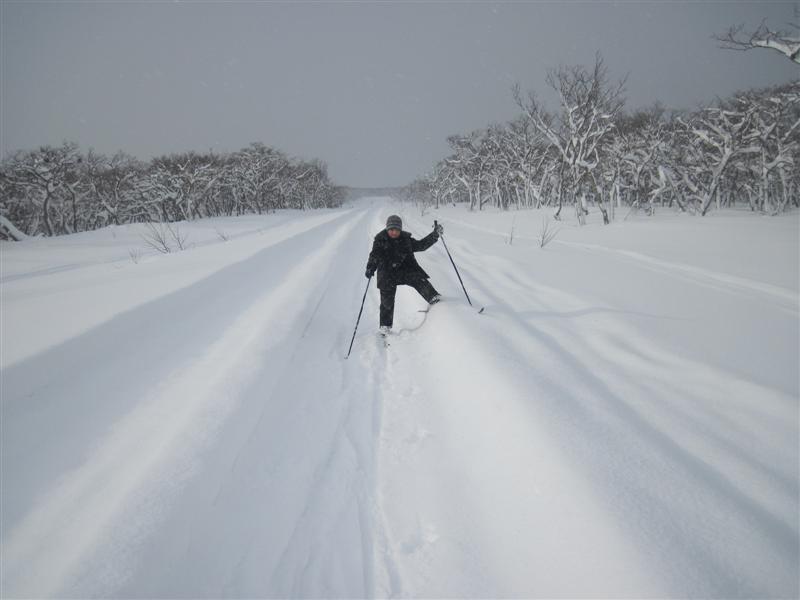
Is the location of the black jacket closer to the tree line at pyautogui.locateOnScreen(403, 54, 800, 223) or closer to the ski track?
the ski track

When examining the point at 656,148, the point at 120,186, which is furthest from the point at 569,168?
the point at 120,186

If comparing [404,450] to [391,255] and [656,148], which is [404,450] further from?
[656,148]

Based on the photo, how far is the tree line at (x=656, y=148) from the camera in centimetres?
1781

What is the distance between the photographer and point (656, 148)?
23094mm

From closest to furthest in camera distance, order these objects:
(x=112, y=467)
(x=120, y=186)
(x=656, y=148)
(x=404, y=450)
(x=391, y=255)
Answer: (x=112, y=467) → (x=404, y=450) → (x=391, y=255) → (x=656, y=148) → (x=120, y=186)

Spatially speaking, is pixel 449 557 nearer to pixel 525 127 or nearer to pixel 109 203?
pixel 525 127

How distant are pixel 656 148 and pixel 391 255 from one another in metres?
27.4

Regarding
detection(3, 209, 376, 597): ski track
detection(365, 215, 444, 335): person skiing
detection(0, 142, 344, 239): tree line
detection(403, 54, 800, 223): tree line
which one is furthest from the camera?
detection(0, 142, 344, 239): tree line

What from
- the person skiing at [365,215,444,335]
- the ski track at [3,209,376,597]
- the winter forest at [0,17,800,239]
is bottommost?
the ski track at [3,209,376,597]

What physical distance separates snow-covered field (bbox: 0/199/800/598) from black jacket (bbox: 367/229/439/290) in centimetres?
82

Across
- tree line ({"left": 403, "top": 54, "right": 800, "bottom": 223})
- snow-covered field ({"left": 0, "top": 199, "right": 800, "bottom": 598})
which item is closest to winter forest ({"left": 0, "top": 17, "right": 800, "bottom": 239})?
tree line ({"left": 403, "top": 54, "right": 800, "bottom": 223})

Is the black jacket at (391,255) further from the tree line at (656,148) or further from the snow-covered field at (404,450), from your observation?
the tree line at (656,148)

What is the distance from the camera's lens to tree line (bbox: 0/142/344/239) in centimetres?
2870

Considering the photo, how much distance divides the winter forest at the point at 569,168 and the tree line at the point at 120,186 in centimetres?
16
